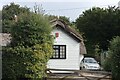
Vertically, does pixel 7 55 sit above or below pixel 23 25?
below

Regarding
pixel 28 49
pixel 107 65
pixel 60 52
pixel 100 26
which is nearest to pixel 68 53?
pixel 60 52

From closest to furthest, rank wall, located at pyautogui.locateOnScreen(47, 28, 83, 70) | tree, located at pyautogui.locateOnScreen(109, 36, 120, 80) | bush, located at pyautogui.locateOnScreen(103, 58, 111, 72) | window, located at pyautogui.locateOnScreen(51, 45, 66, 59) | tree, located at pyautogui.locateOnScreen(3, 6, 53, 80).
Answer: tree, located at pyautogui.locateOnScreen(3, 6, 53, 80) → tree, located at pyautogui.locateOnScreen(109, 36, 120, 80) → bush, located at pyautogui.locateOnScreen(103, 58, 111, 72) → wall, located at pyautogui.locateOnScreen(47, 28, 83, 70) → window, located at pyautogui.locateOnScreen(51, 45, 66, 59)

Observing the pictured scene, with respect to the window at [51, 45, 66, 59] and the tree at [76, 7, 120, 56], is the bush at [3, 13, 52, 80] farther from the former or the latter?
the tree at [76, 7, 120, 56]

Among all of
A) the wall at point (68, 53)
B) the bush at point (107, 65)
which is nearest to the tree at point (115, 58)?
the bush at point (107, 65)

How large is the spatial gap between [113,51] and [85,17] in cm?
3898

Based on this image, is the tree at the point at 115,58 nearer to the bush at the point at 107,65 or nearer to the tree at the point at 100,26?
the bush at the point at 107,65

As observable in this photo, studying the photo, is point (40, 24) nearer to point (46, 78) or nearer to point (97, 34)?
point (46, 78)

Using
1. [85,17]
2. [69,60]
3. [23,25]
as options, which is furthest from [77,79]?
[85,17]

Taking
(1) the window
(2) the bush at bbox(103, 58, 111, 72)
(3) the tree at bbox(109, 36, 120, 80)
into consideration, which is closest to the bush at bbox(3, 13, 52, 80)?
(3) the tree at bbox(109, 36, 120, 80)

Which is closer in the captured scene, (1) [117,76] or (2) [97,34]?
(1) [117,76]

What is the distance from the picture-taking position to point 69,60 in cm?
2991

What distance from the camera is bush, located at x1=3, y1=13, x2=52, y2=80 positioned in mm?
18219

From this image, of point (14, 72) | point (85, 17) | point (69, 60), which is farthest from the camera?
point (85, 17)

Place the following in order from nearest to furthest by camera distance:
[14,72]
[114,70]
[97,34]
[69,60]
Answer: [14,72], [114,70], [69,60], [97,34]
